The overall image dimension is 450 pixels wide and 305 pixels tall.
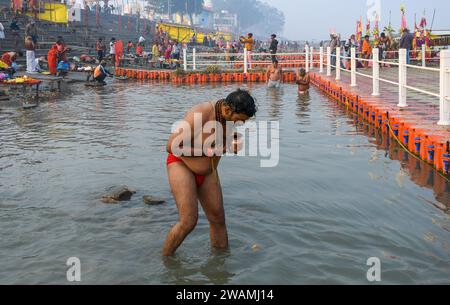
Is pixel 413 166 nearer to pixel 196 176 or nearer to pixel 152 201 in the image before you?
pixel 152 201

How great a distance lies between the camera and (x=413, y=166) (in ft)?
27.7

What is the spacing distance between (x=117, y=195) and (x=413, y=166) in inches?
175

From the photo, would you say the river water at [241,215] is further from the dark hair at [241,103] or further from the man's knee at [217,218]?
the dark hair at [241,103]

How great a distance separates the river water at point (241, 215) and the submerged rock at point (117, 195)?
0.13m

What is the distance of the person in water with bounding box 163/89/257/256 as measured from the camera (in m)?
4.72

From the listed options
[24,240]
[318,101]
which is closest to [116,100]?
[318,101]

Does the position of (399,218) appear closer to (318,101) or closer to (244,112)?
(244,112)

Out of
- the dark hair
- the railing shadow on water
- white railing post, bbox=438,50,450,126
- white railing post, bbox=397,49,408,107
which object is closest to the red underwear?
the dark hair

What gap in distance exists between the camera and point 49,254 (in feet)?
18.1

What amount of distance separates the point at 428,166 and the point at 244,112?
14.8ft

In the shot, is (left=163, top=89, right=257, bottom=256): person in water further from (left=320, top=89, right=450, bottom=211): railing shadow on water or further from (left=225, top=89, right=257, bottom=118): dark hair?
(left=320, top=89, right=450, bottom=211): railing shadow on water

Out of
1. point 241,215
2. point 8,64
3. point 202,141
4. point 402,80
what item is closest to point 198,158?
point 202,141

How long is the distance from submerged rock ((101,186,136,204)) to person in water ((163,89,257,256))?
2.34m

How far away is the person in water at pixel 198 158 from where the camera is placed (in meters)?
4.72
